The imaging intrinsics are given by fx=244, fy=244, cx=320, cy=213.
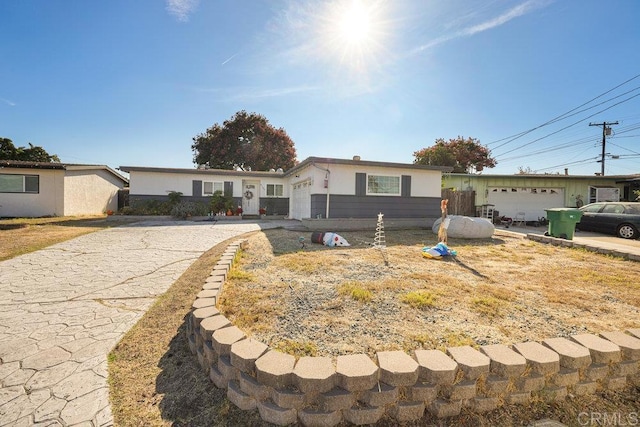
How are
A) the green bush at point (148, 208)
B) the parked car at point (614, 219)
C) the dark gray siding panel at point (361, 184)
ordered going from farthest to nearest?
the green bush at point (148, 208)
the dark gray siding panel at point (361, 184)
the parked car at point (614, 219)

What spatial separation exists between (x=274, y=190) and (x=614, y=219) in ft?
50.9

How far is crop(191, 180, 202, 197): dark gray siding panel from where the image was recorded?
47.4 feet

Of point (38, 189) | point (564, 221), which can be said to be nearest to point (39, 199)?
point (38, 189)

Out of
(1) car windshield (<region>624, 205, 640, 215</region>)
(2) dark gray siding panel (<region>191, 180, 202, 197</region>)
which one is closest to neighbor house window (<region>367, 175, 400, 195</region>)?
(1) car windshield (<region>624, 205, 640, 215</region>)

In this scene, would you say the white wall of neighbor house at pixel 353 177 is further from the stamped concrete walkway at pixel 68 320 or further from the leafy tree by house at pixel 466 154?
the leafy tree by house at pixel 466 154

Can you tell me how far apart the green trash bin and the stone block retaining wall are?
7.63 m

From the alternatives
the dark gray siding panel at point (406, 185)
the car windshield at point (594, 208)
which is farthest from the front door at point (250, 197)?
the car windshield at point (594, 208)

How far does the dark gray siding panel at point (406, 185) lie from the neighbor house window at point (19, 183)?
19.0 metres

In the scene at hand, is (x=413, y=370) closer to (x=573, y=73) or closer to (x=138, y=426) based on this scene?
(x=138, y=426)

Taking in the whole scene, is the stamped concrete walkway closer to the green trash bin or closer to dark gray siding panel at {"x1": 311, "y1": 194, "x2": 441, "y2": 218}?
dark gray siding panel at {"x1": 311, "y1": 194, "x2": 441, "y2": 218}

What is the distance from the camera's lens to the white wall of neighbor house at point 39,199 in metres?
12.9

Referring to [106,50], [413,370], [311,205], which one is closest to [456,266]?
[413,370]

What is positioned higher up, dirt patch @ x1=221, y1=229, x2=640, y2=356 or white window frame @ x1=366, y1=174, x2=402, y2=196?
white window frame @ x1=366, y1=174, x2=402, y2=196

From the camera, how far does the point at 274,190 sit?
15.6 meters
